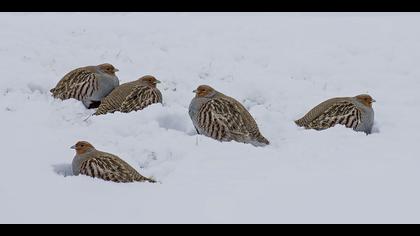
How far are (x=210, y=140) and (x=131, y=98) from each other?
2.20 metres

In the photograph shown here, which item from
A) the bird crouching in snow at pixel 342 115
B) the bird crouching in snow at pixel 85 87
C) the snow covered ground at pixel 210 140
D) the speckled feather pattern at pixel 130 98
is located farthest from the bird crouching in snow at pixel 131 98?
the bird crouching in snow at pixel 342 115

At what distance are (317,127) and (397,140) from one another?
1161mm

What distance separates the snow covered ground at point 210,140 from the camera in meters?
7.41

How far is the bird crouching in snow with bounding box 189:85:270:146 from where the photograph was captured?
995 centimetres

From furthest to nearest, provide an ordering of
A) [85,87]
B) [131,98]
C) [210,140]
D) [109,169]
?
[85,87]
[131,98]
[210,140]
[109,169]

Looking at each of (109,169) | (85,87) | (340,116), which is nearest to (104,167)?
(109,169)

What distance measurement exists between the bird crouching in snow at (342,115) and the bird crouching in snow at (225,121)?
997mm

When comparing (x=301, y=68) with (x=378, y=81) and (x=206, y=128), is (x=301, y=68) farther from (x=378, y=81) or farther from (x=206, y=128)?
(x=206, y=128)

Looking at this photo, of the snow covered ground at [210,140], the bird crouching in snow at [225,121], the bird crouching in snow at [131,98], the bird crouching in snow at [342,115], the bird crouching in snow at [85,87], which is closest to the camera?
the snow covered ground at [210,140]

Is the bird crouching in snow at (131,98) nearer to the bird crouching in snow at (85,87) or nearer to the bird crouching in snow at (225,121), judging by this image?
the bird crouching in snow at (85,87)

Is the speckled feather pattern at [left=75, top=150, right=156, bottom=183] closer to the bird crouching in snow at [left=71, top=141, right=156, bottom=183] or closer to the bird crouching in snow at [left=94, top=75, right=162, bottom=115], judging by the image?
the bird crouching in snow at [left=71, top=141, right=156, bottom=183]

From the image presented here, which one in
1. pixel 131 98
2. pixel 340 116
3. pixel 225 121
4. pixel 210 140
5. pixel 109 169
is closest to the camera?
pixel 109 169

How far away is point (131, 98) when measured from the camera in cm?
1084

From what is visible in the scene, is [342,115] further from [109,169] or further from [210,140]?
[109,169]
